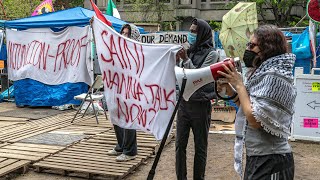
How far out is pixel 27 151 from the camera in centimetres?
602

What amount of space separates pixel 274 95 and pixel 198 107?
1.84m

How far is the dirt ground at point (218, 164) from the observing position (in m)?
5.13

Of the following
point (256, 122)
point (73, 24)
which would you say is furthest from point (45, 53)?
point (256, 122)

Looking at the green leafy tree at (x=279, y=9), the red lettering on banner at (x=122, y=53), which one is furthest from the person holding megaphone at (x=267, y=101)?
the green leafy tree at (x=279, y=9)

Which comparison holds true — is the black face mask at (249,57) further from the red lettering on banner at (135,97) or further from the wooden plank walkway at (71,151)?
the wooden plank walkway at (71,151)

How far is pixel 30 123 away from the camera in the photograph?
8.72 metres

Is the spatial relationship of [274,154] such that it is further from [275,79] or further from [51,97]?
[51,97]

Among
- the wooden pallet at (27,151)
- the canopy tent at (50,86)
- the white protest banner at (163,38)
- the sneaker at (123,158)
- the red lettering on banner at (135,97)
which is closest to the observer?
the red lettering on banner at (135,97)

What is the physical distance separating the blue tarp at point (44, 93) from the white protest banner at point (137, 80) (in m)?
6.84

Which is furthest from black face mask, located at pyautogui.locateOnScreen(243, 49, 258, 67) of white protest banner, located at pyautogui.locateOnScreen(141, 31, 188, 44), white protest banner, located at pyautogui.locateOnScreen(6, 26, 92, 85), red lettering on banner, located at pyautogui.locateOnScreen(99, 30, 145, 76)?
white protest banner, located at pyautogui.locateOnScreen(141, 31, 188, 44)

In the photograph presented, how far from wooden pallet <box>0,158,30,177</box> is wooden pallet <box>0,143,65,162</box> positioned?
147 millimetres

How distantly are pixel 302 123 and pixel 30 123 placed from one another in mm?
5953

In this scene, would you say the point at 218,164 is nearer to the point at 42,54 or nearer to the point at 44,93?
the point at 42,54

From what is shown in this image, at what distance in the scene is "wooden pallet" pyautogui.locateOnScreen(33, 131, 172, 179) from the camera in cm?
497
